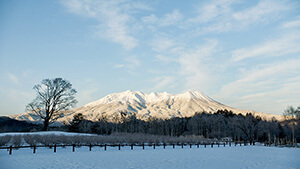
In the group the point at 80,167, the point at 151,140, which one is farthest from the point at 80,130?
the point at 80,167

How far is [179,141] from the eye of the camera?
43.8 meters

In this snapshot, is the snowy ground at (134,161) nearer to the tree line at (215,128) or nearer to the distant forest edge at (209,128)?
the tree line at (215,128)

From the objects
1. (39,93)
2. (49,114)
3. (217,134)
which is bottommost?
(217,134)

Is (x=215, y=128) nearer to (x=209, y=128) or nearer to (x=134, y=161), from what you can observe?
(x=209, y=128)

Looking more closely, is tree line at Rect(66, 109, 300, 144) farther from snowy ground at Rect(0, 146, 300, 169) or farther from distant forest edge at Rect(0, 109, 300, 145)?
snowy ground at Rect(0, 146, 300, 169)

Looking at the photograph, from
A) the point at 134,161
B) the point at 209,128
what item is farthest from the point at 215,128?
the point at 134,161

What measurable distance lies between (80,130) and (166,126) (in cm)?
4456

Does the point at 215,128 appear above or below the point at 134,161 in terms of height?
below

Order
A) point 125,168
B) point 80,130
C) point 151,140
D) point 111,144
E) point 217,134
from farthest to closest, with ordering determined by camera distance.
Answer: point 217,134, point 80,130, point 151,140, point 111,144, point 125,168

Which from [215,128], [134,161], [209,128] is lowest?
[209,128]

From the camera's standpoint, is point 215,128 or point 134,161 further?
point 215,128

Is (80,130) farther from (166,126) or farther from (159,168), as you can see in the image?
(159,168)

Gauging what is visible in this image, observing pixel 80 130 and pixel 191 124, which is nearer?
pixel 80 130

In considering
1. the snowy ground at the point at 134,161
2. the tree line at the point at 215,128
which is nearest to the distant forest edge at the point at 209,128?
the tree line at the point at 215,128
